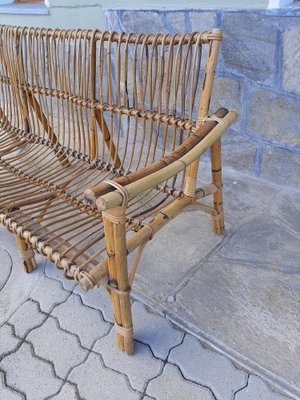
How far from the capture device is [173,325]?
1.43 meters

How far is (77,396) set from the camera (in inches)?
48.6

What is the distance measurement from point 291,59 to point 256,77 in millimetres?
195

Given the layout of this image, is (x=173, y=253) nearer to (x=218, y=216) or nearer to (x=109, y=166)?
(x=218, y=216)

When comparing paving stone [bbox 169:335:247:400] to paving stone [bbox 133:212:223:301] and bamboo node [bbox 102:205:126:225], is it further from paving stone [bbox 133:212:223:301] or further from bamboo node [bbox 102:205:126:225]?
bamboo node [bbox 102:205:126:225]

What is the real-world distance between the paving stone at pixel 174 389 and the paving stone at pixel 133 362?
0.03 metres

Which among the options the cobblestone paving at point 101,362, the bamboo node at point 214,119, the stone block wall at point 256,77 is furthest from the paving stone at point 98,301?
the stone block wall at point 256,77

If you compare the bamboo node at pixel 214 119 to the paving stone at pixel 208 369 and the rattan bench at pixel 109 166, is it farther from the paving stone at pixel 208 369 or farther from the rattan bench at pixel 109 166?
the paving stone at pixel 208 369

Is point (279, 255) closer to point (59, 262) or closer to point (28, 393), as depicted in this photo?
point (59, 262)

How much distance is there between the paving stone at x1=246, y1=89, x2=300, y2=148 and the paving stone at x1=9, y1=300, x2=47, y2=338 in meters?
1.41

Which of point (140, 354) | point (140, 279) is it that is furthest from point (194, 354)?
point (140, 279)

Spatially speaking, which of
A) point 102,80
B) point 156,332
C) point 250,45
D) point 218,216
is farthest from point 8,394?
point 250,45

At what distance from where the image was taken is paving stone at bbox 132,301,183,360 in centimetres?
136

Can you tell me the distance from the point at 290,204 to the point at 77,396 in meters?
1.37

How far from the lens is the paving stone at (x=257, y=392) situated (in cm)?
119
